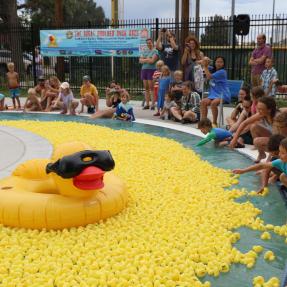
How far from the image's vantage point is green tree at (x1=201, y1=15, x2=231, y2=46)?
50.9 ft

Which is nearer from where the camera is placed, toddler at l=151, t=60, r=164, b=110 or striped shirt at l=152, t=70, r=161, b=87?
toddler at l=151, t=60, r=164, b=110

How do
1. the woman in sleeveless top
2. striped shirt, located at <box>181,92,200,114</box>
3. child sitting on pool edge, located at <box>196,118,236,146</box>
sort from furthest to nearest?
striped shirt, located at <box>181,92,200,114</box>, child sitting on pool edge, located at <box>196,118,236,146</box>, the woman in sleeveless top

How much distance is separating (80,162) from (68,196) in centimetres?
53

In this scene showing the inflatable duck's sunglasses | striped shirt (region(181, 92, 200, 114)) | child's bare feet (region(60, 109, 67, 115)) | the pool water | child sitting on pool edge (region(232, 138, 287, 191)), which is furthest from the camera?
child's bare feet (region(60, 109, 67, 115))

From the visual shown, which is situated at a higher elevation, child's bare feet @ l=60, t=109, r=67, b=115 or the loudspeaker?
the loudspeaker

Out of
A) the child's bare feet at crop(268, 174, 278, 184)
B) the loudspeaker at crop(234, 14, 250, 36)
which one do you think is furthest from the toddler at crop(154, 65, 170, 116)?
the child's bare feet at crop(268, 174, 278, 184)

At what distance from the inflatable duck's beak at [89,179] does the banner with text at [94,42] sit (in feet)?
37.3

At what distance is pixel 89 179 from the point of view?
3.92 metres

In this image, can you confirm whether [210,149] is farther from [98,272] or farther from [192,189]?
[98,272]

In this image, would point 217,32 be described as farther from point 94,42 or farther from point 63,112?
point 63,112

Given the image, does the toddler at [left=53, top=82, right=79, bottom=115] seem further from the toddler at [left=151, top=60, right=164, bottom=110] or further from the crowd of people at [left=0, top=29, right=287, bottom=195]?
the toddler at [left=151, top=60, right=164, bottom=110]

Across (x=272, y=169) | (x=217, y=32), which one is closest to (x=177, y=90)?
(x=272, y=169)

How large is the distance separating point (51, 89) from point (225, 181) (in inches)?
320

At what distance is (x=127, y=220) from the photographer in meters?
4.35
